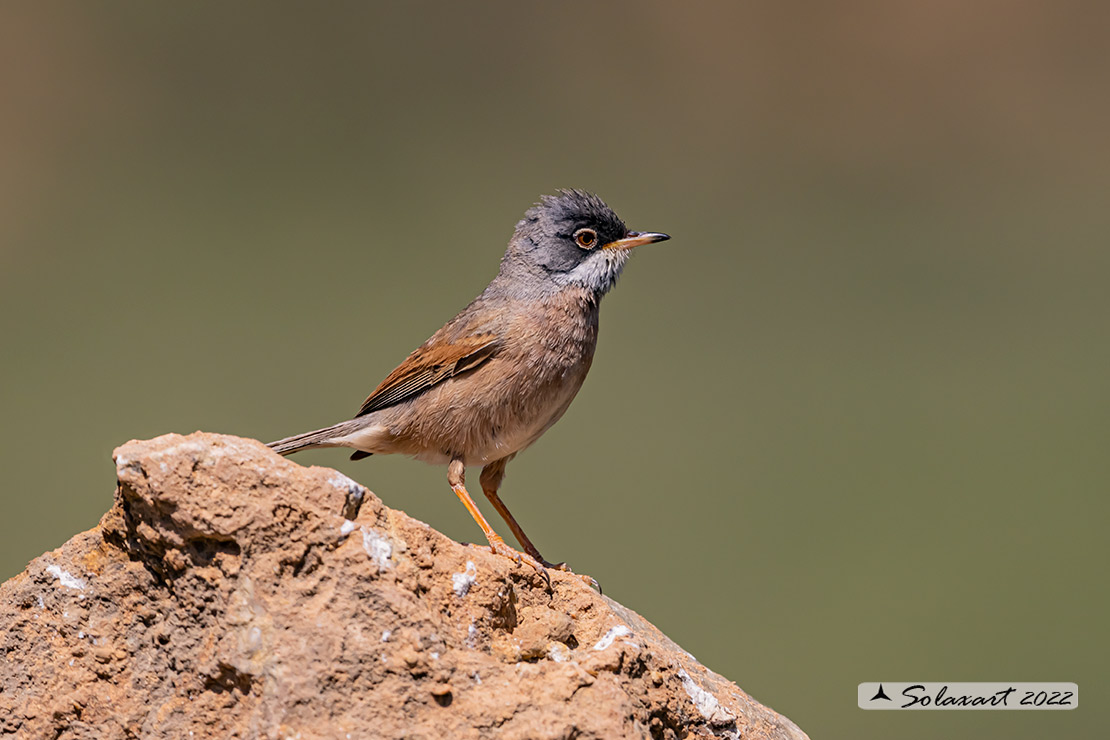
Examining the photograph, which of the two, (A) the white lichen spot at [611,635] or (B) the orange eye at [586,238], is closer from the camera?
(A) the white lichen spot at [611,635]

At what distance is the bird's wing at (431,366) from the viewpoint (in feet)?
17.1

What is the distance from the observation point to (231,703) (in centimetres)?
305

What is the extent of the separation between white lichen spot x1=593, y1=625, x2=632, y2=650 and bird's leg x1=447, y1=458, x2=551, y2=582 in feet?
1.03

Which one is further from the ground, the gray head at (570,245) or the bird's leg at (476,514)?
the gray head at (570,245)

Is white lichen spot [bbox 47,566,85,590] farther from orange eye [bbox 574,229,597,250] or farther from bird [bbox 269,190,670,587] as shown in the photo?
orange eye [bbox 574,229,597,250]

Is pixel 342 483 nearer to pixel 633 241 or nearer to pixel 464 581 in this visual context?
pixel 464 581

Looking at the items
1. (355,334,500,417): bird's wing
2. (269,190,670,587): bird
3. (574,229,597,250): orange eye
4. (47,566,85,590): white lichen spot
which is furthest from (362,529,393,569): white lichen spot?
(574,229,597,250): orange eye

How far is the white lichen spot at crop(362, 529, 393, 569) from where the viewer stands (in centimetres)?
312

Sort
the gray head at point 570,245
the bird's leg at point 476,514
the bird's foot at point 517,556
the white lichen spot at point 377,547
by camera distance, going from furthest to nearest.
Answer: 1. the gray head at point 570,245
2. the bird's leg at point 476,514
3. the bird's foot at point 517,556
4. the white lichen spot at point 377,547

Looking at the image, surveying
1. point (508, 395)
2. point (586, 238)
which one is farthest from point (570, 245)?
point (508, 395)

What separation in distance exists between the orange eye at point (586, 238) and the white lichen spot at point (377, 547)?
2.71m

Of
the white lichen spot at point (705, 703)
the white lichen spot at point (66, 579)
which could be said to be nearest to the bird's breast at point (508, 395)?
the white lichen spot at point (705, 703)

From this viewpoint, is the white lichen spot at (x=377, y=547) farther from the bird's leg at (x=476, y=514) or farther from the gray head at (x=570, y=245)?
the gray head at (x=570, y=245)

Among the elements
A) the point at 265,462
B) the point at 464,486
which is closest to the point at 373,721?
the point at 265,462
